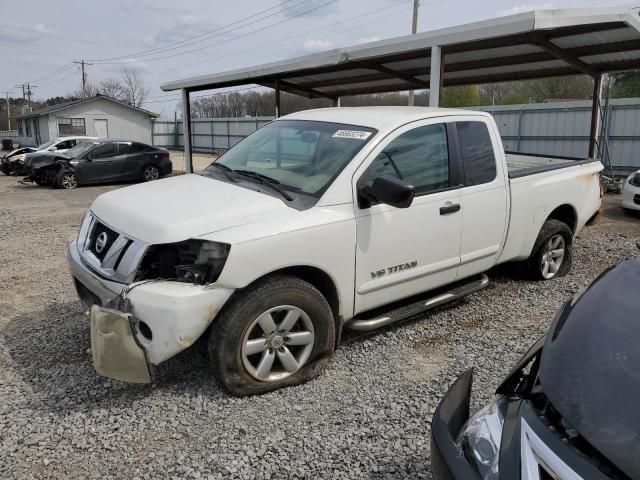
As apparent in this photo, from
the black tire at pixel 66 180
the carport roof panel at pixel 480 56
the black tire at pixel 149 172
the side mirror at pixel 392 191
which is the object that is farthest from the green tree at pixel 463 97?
the side mirror at pixel 392 191

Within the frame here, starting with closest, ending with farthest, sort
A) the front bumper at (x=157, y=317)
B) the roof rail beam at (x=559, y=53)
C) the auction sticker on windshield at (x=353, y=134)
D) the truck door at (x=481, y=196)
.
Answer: the front bumper at (x=157, y=317) → the auction sticker on windshield at (x=353, y=134) → the truck door at (x=481, y=196) → the roof rail beam at (x=559, y=53)

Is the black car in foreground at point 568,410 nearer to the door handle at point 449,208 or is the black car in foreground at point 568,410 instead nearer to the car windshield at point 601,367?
the car windshield at point 601,367

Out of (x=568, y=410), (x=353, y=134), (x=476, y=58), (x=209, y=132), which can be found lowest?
(x=568, y=410)

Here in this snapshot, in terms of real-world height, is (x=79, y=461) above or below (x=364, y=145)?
below

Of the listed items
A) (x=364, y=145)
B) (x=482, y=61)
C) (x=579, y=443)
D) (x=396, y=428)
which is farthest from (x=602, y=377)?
(x=482, y=61)

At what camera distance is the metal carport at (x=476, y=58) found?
744cm

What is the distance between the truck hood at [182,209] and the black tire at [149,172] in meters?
14.2

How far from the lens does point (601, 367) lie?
5.57 ft

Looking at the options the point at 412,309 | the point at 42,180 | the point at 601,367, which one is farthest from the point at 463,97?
the point at 601,367

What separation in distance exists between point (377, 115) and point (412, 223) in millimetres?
939

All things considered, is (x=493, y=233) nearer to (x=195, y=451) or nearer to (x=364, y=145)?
(x=364, y=145)

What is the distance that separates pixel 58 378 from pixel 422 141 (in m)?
3.12

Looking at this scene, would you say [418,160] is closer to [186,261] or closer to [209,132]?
[186,261]

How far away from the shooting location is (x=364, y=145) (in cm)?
373
